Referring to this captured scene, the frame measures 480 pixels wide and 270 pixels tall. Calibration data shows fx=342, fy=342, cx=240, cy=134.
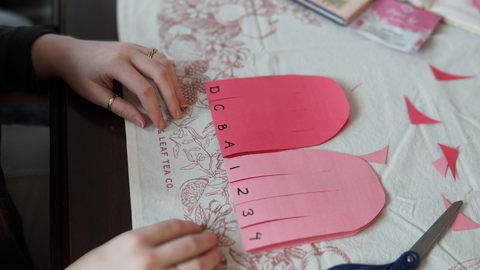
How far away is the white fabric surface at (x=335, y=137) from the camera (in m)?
0.50

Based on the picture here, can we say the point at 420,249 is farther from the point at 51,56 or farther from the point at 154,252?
the point at 51,56

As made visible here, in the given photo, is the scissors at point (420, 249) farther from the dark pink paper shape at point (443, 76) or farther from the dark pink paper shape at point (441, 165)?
the dark pink paper shape at point (443, 76)

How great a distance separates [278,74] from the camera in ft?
2.23

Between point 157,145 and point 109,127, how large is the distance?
0.30ft

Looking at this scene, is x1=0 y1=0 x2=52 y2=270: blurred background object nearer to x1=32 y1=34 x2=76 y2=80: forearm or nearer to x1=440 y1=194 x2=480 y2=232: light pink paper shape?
x1=32 y1=34 x2=76 y2=80: forearm

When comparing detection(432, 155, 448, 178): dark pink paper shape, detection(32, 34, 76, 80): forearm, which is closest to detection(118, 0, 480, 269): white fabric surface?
detection(432, 155, 448, 178): dark pink paper shape

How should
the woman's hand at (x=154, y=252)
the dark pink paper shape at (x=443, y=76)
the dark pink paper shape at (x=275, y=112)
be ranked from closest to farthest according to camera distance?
1. the woman's hand at (x=154, y=252)
2. the dark pink paper shape at (x=275, y=112)
3. the dark pink paper shape at (x=443, y=76)

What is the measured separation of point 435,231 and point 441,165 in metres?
0.13

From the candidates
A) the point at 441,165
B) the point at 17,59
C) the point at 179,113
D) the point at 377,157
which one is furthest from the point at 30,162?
the point at 441,165

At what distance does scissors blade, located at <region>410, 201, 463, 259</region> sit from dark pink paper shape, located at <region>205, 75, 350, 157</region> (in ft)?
0.68

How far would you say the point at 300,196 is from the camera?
521 millimetres

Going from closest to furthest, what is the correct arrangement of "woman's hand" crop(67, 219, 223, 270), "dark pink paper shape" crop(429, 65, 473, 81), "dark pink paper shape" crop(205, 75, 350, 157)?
1. "woman's hand" crop(67, 219, 223, 270)
2. "dark pink paper shape" crop(205, 75, 350, 157)
3. "dark pink paper shape" crop(429, 65, 473, 81)

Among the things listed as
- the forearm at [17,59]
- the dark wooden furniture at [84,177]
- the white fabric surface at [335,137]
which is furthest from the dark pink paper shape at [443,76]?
the forearm at [17,59]

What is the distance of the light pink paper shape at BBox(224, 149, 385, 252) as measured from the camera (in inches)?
19.3
